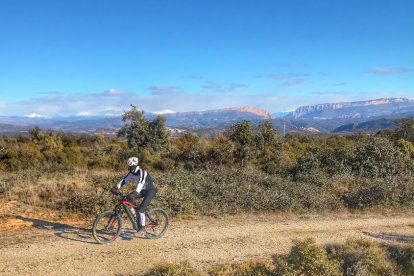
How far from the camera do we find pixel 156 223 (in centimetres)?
1088

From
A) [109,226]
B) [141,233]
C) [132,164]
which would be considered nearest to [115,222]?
[109,226]

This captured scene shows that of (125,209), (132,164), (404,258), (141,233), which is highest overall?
(132,164)

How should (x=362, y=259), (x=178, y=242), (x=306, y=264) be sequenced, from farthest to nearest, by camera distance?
(x=178, y=242), (x=362, y=259), (x=306, y=264)

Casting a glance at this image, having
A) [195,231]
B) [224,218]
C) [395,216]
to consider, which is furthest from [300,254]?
[395,216]

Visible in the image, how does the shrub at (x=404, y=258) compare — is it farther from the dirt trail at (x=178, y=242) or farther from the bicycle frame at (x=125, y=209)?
the bicycle frame at (x=125, y=209)

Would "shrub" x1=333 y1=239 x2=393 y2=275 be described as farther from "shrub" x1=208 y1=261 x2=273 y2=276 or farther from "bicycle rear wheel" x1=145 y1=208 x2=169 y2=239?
"bicycle rear wheel" x1=145 y1=208 x2=169 y2=239

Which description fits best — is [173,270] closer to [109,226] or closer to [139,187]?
[139,187]

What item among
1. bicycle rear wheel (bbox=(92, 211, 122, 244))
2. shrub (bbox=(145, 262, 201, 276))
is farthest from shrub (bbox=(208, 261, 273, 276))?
bicycle rear wheel (bbox=(92, 211, 122, 244))

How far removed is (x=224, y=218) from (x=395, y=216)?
19.5 feet

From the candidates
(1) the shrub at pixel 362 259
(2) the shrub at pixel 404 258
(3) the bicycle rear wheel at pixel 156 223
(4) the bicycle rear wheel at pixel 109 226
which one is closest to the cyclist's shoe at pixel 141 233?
(3) the bicycle rear wheel at pixel 156 223

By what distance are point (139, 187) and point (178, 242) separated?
68.1 inches

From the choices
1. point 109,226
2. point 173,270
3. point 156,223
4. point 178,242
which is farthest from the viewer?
point 156,223

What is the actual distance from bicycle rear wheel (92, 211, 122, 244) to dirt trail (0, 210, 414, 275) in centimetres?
23

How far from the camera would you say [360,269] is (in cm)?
859
